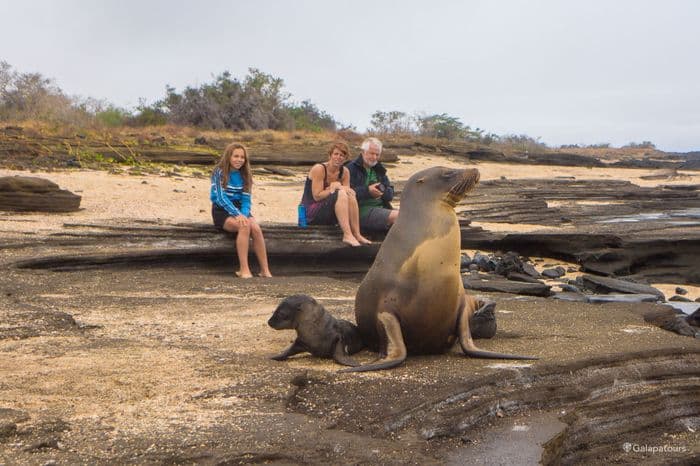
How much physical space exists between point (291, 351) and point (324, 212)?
17.5ft

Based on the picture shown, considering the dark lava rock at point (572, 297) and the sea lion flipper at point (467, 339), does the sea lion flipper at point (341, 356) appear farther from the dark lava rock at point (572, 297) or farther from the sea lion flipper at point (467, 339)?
the dark lava rock at point (572, 297)

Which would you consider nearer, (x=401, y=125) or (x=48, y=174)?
(x=48, y=174)

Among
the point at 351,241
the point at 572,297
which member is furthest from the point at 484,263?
the point at 572,297

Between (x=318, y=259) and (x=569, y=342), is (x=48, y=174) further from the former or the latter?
(x=569, y=342)

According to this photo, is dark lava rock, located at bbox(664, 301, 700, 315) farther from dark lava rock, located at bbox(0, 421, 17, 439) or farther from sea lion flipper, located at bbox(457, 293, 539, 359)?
dark lava rock, located at bbox(0, 421, 17, 439)

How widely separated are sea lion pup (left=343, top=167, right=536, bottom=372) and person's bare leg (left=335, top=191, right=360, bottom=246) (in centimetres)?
454

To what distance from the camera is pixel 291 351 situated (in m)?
5.20

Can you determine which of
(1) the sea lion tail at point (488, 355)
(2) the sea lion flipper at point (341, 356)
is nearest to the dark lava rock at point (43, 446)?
(2) the sea lion flipper at point (341, 356)

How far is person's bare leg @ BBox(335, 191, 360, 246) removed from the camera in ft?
33.2

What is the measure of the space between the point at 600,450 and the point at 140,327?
3.25 metres

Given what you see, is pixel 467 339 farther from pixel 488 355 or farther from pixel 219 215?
pixel 219 215

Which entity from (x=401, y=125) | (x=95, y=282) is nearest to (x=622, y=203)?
(x=95, y=282)

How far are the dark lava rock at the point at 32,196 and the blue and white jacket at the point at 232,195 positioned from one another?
2976 mm

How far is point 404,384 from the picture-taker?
4633 mm
